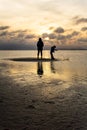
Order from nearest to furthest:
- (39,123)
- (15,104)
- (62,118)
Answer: (39,123), (62,118), (15,104)

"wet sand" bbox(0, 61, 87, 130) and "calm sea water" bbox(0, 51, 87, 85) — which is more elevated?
"wet sand" bbox(0, 61, 87, 130)

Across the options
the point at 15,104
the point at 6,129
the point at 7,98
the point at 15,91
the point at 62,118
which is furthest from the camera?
the point at 15,91

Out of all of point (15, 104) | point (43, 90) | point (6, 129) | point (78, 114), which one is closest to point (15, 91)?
point (43, 90)

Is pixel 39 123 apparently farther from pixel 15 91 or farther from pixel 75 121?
pixel 15 91

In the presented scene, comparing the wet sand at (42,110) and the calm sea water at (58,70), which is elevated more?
the wet sand at (42,110)

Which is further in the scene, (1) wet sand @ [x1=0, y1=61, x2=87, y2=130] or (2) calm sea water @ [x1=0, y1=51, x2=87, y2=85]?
(2) calm sea water @ [x1=0, y1=51, x2=87, y2=85]

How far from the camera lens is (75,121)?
7965mm

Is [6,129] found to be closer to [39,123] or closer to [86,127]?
[39,123]

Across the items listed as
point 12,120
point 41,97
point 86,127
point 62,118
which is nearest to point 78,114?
point 62,118

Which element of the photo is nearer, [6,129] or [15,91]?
[6,129]

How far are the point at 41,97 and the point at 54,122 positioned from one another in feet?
12.6

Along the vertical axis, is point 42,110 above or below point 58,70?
above

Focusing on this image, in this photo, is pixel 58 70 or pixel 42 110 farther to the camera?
pixel 58 70

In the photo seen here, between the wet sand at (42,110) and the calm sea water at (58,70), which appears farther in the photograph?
the calm sea water at (58,70)
